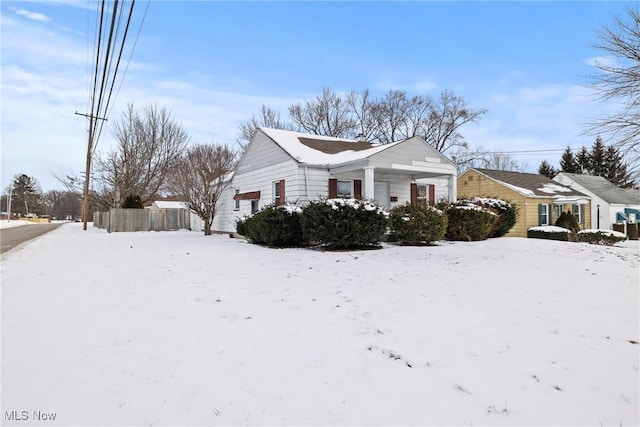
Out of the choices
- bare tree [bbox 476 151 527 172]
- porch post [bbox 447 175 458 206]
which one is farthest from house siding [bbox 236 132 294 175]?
bare tree [bbox 476 151 527 172]

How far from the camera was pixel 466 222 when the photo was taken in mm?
13109

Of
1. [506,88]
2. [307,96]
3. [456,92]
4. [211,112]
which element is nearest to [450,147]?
[456,92]

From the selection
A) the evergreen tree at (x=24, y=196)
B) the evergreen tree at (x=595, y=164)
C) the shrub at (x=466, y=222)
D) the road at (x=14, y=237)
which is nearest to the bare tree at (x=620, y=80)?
the shrub at (x=466, y=222)

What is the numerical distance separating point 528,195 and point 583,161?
27.4 meters

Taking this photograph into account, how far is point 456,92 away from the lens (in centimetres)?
3288

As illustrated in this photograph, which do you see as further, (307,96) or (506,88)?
(307,96)

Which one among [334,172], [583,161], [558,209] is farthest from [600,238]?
[583,161]

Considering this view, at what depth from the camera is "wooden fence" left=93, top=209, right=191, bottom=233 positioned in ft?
74.5

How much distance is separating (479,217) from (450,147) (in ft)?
75.1

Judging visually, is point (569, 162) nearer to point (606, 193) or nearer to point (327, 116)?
point (606, 193)

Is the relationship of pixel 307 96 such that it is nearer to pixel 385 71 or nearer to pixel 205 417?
pixel 385 71

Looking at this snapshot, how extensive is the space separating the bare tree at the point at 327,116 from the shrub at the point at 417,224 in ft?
73.0

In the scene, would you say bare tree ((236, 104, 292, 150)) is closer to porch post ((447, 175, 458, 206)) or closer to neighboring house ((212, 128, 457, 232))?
neighboring house ((212, 128, 457, 232))

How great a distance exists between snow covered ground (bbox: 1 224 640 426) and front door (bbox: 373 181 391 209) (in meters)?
8.64
